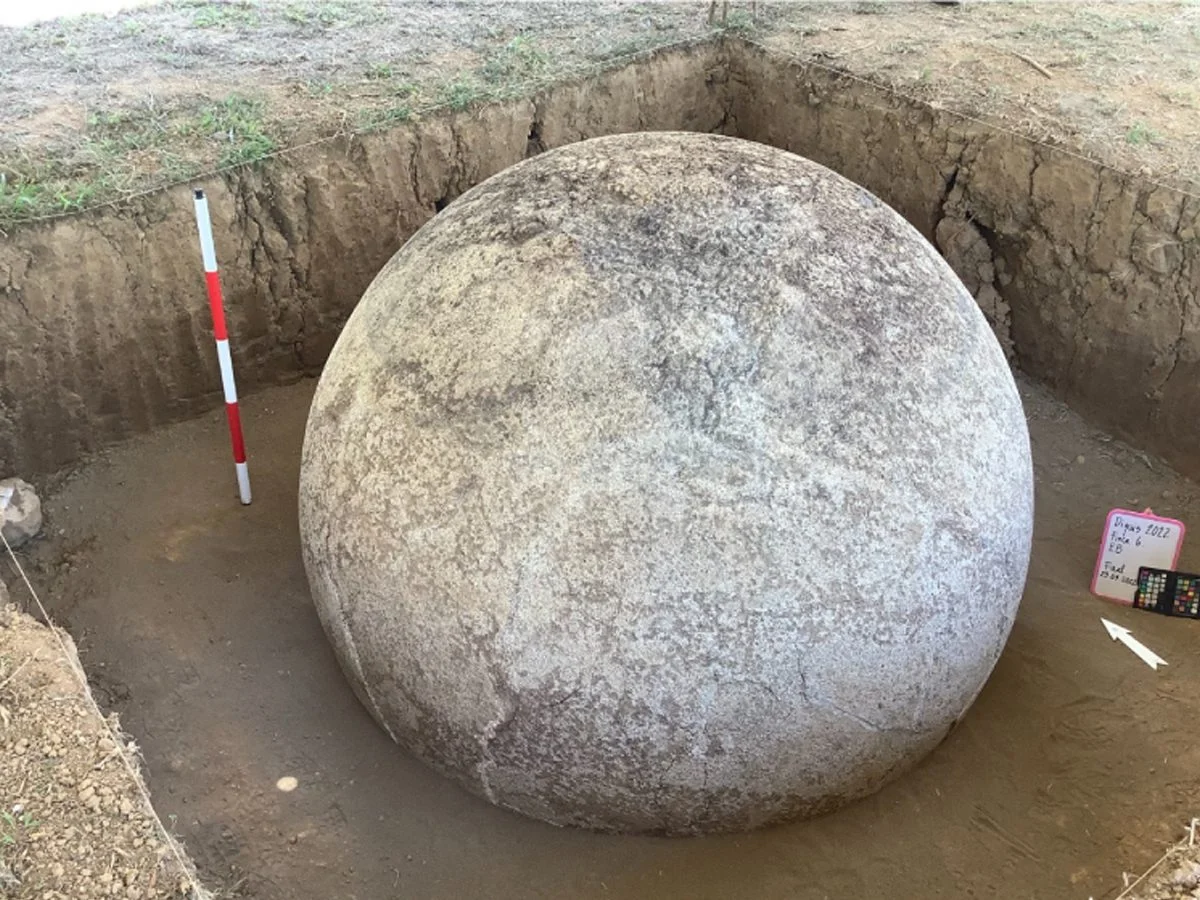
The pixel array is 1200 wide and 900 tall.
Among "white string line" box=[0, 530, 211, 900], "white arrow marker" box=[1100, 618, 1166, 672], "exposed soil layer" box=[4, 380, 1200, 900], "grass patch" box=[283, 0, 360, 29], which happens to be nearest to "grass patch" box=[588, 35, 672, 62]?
"grass patch" box=[283, 0, 360, 29]

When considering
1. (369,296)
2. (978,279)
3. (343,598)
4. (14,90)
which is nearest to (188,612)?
(343,598)

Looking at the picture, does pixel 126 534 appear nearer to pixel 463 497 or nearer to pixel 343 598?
pixel 343 598

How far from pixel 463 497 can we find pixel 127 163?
2533 millimetres

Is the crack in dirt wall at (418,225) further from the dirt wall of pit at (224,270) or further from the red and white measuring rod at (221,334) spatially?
the red and white measuring rod at (221,334)

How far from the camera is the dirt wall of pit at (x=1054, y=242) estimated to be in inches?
157

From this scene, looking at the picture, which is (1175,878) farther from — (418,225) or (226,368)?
(418,225)

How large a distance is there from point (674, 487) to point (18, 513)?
2604 mm

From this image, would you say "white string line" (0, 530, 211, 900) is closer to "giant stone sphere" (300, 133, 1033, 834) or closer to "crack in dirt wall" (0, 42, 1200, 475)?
"giant stone sphere" (300, 133, 1033, 834)

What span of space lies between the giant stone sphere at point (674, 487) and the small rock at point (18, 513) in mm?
1654

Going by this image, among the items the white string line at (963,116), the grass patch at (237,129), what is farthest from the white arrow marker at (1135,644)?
the grass patch at (237,129)

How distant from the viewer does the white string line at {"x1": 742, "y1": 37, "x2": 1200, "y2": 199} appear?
3.97m

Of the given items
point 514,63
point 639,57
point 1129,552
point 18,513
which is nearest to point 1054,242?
point 1129,552

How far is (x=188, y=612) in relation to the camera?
361 cm

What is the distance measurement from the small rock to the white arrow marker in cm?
358
